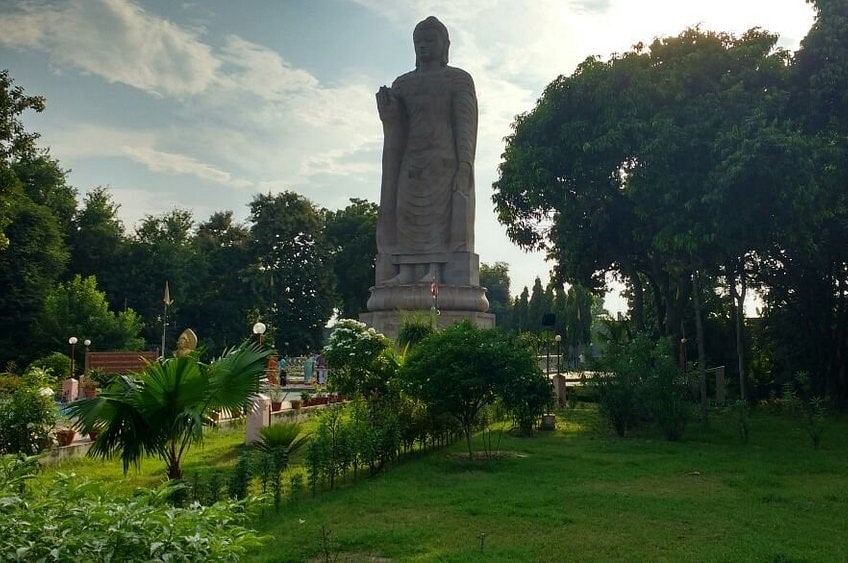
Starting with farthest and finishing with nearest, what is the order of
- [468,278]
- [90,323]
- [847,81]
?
1. [90,323]
2. [468,278]
3. [847,81]

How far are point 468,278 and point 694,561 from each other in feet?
41.4

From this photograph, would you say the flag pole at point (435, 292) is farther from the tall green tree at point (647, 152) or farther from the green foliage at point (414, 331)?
the tall green tree at point (647, 152)

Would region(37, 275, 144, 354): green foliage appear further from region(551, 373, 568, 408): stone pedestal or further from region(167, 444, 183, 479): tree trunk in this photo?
region(167, 444, 183, 479): tree trunk

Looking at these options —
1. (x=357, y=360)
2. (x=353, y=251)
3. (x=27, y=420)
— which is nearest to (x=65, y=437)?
(x=27, y=420)

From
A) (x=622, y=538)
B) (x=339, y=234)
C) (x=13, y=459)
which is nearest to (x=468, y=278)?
(x=622, y=538)

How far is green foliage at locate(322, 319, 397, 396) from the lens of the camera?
11078 millimetres

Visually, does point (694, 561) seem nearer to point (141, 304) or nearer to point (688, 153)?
Answer: point (688, 153)

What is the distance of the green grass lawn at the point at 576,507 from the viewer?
5219mm

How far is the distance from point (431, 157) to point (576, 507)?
12.8 metres

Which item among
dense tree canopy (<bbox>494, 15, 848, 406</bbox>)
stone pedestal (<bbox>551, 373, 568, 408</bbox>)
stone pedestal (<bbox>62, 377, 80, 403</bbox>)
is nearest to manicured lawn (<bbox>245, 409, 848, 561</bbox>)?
dense tree canopy (<bbox>494, 15, 848, 406</bbox>)

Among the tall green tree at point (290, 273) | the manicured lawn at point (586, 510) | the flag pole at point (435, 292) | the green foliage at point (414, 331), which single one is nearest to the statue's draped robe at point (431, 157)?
the flag pole at point (435, 292)

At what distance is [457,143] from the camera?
59.6 ft

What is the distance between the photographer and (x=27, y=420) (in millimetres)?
8461

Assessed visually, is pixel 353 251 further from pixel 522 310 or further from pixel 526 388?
pixel 526 388
